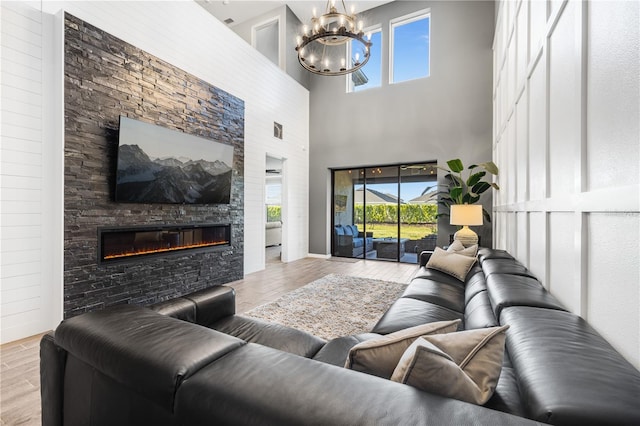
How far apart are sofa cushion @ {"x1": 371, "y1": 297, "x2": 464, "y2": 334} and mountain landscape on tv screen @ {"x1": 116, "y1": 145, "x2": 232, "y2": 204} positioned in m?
3.14

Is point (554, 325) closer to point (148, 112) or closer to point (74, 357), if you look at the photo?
point (74, 357)

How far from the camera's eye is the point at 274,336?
1680 mm

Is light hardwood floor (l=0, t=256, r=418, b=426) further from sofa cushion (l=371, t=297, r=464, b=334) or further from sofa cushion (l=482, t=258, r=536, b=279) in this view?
sofa cushion (l=482, t=258, r=536, b=279)

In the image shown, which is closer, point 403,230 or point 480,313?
point 480,313

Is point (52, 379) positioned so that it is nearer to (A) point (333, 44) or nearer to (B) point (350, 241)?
(A) point (333, 44)

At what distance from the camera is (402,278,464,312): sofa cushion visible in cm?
222

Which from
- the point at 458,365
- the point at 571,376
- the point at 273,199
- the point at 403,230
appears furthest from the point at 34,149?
the point at 273,199

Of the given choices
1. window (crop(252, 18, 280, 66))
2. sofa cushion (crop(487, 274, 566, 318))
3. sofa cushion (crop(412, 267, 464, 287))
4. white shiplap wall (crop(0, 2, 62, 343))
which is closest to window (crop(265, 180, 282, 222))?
window (crop(252, 18, 280, 66))

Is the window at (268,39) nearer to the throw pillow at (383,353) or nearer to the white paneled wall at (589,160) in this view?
the white paneled wall at (589,160)

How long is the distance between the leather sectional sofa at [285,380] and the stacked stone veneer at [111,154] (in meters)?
2.07

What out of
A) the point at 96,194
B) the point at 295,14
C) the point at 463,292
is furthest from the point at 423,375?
the point at 295,14

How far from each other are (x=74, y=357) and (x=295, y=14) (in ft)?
25.4

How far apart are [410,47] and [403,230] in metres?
4.17

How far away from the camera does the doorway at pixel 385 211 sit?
6.43 meters
